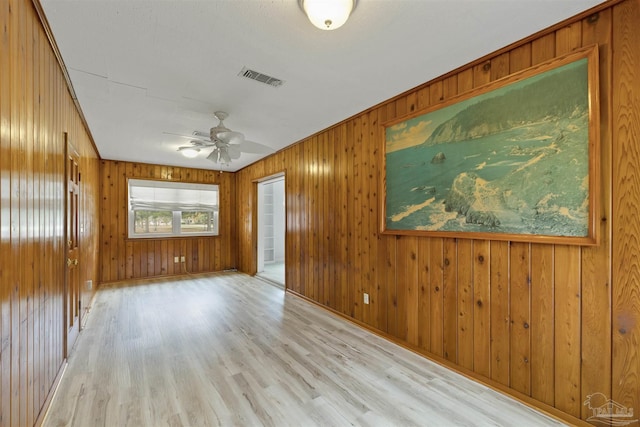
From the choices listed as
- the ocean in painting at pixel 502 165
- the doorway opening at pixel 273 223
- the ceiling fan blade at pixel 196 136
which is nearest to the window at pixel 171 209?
the doorway opening at pixel 273 223

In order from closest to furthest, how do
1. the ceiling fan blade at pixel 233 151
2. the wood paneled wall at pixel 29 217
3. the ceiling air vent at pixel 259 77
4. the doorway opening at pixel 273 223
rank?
the wood paneled wall at pixel 29 217, the ceiling air vent at pixel 259 77, the ceiling fan blade at pixel 233 151, the doorway opening at pixel 273 223

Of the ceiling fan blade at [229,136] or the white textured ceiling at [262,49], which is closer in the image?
the white textured ceiling at [262,49]

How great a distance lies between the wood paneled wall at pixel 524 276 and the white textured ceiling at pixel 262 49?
0.63 feet

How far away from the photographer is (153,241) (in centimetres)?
595

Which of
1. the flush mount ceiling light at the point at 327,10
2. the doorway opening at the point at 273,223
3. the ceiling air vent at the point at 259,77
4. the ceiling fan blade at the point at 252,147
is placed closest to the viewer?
the flush mount ceiling light at the point at 327,10

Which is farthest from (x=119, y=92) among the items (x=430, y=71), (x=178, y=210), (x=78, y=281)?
(x=178, y=210)

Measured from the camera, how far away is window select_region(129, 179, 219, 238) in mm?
5852

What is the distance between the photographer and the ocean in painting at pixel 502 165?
1729mm

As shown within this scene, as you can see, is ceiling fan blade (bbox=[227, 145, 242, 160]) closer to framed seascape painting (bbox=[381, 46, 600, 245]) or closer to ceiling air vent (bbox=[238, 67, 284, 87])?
ceiling air vent (bbox=[238, 67, 284, 87])

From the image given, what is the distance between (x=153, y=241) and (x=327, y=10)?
5976 millimetres

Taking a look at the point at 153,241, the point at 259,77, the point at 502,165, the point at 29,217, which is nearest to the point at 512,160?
the point at 502,165

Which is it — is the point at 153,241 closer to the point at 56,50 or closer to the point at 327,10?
the point at 56,50

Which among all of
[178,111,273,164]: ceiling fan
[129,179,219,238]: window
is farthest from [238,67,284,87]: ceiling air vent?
[129,179,219,238]: window

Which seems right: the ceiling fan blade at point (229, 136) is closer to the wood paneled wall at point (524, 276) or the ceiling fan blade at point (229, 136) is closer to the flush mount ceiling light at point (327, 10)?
the wood paneled wall at point (524, 276)
